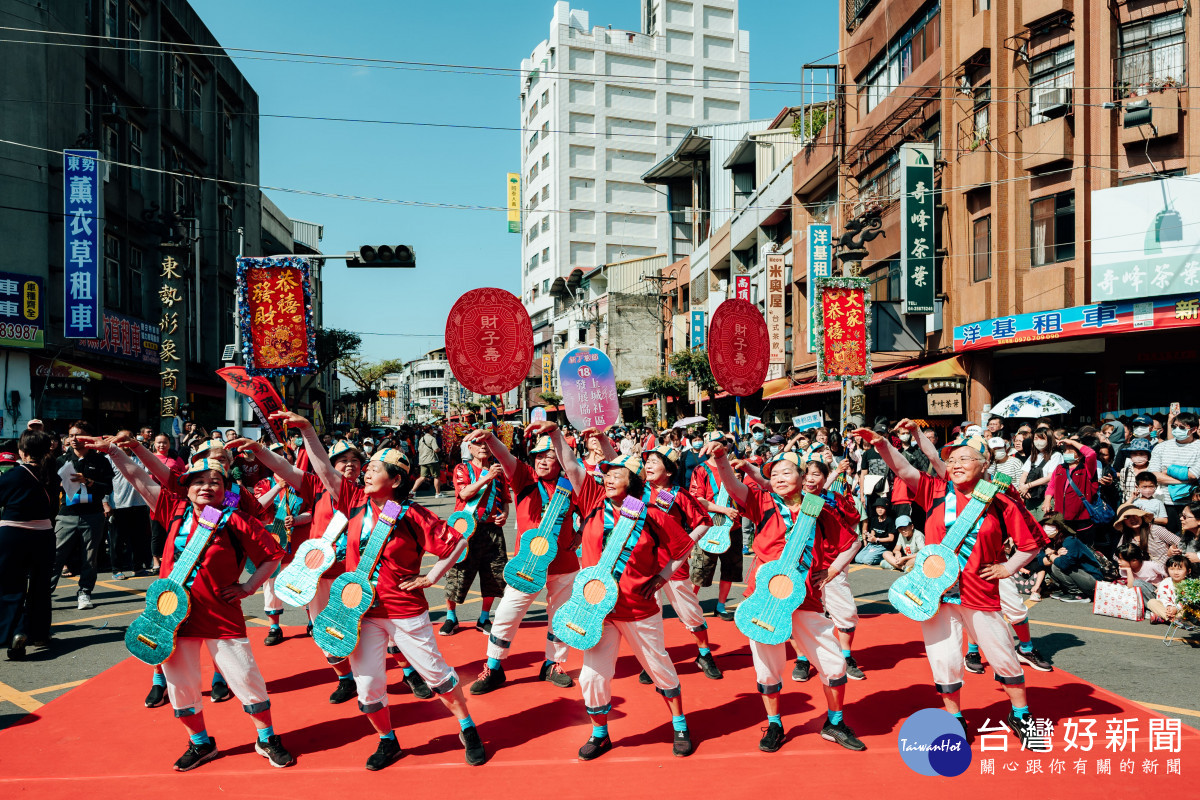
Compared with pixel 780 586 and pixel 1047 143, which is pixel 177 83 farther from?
pixel 780 586

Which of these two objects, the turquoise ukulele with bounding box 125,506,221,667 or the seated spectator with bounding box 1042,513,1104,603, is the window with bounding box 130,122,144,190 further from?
the seated spectator with bounding box 1042,513,1104,603

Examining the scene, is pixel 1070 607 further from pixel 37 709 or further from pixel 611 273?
pixel 611 273

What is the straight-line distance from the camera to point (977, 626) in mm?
5004

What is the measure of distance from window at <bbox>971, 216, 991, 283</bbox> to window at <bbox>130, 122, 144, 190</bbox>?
23.9 metres

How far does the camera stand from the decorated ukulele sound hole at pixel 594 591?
4.91 meters

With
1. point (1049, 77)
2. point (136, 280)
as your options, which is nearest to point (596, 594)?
point (1049, 77)

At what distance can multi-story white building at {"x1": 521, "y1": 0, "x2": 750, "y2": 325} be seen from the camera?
6362cm

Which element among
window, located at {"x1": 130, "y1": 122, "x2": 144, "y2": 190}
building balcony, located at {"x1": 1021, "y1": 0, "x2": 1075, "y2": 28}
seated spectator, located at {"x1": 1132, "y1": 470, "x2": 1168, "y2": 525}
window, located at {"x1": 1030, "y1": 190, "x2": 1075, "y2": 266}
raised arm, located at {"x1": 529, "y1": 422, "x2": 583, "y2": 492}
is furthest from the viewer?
window, located at {"x1": 130, "y1": 122, "x2": 144, "y2": 190}

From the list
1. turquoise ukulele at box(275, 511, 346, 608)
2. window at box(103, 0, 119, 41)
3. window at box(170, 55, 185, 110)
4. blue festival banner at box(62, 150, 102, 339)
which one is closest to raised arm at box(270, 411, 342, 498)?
turquoise ukulele at box(275, 511, 346, 608)

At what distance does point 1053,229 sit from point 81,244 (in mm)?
21545

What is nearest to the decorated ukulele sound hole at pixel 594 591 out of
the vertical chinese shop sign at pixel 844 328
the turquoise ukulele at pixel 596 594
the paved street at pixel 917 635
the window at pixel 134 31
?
the turquoise ukulele at pixel 596 594

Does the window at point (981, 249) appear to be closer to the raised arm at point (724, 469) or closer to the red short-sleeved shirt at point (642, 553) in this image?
the raised arm at point (724, 469)

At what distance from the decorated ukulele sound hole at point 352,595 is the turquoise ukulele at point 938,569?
320 cm

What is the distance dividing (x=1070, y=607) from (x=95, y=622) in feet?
34.7
